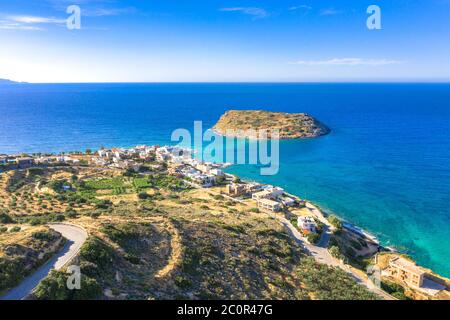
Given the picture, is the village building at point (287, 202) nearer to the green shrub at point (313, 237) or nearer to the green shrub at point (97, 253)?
the green shrub at point (313, 237)

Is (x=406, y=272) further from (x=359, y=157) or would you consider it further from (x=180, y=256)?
(x=359, y=157)

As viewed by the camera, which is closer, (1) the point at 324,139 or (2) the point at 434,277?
(2) the point at 434,277

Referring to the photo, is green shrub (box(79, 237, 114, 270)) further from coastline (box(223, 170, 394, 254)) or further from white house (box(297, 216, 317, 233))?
coastline (box(223, 170, 394, 254))

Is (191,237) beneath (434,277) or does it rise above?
above

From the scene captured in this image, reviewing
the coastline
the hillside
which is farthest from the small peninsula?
the hillside

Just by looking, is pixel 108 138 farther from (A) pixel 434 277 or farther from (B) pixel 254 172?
(A) pixel 434 277

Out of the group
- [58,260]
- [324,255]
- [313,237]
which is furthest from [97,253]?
[313,237]
